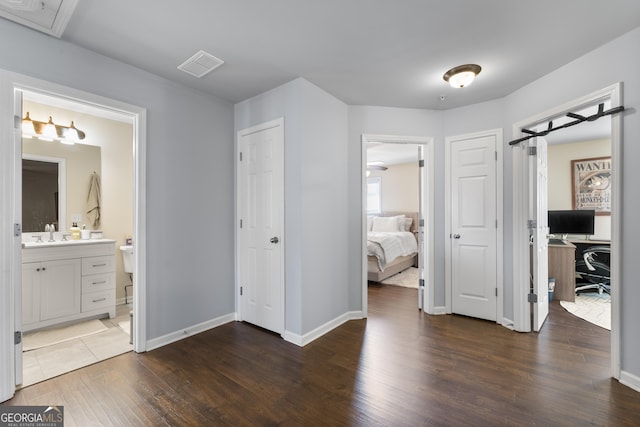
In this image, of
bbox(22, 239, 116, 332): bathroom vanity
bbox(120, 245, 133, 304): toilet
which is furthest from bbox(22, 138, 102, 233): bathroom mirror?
bbox(120, 245, 133, 304): toilet

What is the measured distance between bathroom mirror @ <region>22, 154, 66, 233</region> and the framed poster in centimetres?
778

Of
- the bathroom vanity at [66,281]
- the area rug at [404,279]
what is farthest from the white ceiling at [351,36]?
the area rug at [404,279]

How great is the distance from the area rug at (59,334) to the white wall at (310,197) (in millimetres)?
2141

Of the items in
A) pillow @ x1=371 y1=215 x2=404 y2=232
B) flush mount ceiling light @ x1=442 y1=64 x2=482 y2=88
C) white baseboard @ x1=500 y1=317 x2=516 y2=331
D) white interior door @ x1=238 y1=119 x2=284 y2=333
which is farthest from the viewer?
pillow @ x1=371 y1=215 x2=404 y2=232

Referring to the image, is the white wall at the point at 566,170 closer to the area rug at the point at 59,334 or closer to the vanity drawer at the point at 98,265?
the vanity drawer at the point at 98,265

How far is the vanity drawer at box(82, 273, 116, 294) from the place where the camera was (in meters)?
3.33

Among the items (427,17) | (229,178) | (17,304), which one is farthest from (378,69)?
(17,304)

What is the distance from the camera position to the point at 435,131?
3609mm

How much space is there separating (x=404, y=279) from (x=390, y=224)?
68.6 inches

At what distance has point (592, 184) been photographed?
498cm

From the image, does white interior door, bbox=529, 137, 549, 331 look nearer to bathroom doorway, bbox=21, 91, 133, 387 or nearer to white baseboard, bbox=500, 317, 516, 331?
white baseboard, bbox=500, 317, 516, 331

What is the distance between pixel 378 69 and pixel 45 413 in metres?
3.45

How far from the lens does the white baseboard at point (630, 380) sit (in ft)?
6.52

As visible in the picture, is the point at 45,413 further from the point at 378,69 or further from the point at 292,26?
the point at 378,69
